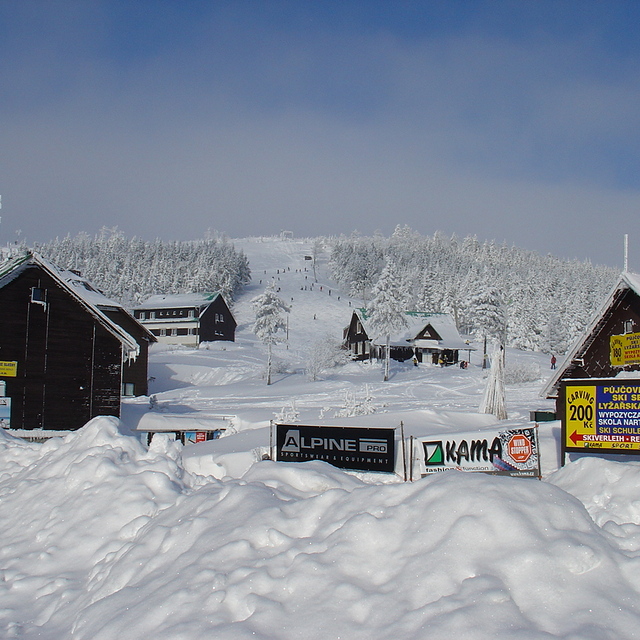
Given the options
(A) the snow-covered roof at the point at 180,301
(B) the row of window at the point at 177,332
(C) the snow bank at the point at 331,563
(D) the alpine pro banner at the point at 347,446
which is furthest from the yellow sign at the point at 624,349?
(B) the row of window at the point at 177,332

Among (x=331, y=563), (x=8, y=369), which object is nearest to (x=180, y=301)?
(x=8, y=369)

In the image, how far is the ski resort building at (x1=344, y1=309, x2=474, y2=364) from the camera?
236 feet

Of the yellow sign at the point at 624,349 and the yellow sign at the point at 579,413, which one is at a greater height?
the yellow sign at the point at 624,349

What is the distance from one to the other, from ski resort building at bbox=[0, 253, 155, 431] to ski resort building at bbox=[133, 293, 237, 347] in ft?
173

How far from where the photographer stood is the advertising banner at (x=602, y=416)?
14477 mm

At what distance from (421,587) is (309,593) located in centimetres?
105

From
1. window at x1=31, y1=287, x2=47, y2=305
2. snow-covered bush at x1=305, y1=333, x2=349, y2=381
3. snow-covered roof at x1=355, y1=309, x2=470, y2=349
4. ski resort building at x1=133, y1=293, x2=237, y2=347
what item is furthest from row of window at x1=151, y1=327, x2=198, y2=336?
window at x1=31, y1=287, x2=47, y2=305

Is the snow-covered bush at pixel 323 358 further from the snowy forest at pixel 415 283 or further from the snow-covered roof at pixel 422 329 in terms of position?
the snow-covered roof at pixel 422 329

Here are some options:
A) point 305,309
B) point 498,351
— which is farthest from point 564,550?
point 305,309

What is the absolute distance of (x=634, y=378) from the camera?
1484 centimetres

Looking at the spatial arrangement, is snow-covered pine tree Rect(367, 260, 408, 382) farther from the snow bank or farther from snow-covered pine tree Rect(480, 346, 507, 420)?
the snow bank

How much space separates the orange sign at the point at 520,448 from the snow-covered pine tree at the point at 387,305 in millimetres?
42631

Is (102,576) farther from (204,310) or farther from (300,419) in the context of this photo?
(204,310)

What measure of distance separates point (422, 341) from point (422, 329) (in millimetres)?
1495
